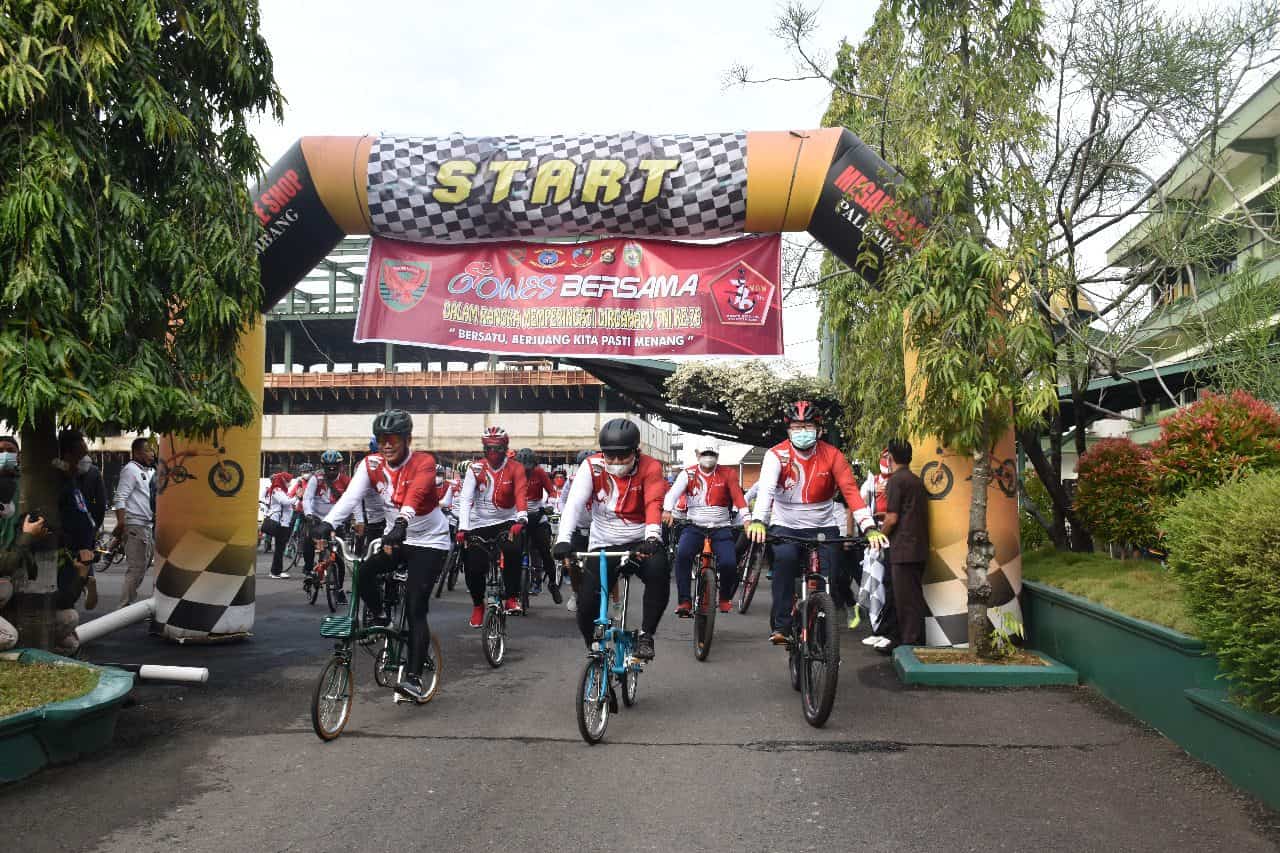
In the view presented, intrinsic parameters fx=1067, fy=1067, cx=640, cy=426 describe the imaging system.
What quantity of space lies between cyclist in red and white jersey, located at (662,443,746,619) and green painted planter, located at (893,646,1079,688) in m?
3.28

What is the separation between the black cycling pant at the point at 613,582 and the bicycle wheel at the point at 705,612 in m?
2.22

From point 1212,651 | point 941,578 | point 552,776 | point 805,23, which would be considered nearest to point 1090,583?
point 941,578

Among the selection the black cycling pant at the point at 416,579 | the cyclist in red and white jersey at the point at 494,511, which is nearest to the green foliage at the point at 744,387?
→ the cyclist in red and white jersey at the point at 494,511

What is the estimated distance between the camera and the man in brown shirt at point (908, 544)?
9.45 metres

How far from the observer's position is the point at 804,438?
8.31 m

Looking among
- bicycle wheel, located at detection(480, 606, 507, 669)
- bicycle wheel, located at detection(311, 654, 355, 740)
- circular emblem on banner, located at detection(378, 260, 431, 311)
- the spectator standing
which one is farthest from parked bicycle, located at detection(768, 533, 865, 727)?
the spectator standing

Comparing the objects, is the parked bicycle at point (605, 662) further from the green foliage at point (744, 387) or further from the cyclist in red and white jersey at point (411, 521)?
the green foliage at point (744, 387)

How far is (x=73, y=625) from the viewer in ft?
27.6

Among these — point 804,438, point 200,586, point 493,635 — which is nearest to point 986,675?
point 804,438

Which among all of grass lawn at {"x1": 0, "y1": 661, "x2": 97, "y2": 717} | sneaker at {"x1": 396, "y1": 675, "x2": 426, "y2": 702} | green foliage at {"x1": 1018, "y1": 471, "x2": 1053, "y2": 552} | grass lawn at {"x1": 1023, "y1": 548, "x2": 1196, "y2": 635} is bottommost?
sneaker at {"x1": 396, "y1": 675, "x2": 426, "y2": 702}

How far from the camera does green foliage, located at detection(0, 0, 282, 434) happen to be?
610 cm

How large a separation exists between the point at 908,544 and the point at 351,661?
5.04m

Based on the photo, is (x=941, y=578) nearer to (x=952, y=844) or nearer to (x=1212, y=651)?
(x=1212, y=651)

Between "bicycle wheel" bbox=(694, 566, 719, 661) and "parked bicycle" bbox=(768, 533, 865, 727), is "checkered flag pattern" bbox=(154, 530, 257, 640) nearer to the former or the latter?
"bicycle wheel" bbox=(694, 566, 719, 661)
